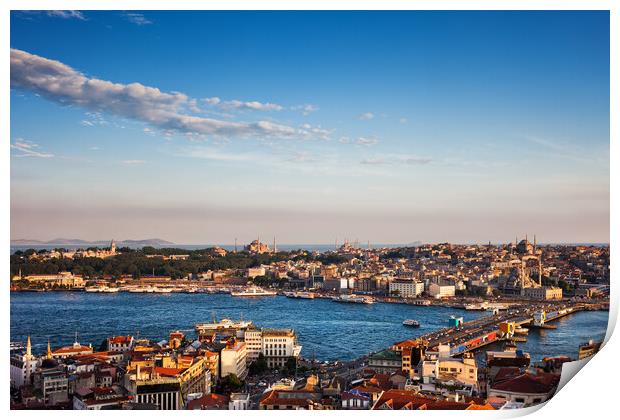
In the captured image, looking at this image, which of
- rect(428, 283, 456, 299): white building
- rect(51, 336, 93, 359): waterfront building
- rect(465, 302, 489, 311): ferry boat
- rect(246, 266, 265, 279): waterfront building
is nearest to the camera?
rect(51, 336, 93, 359): waterfront building

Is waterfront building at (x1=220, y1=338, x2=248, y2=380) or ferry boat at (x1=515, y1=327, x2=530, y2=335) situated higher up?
waterfront building at (x1=220, y1=338, x2=248, y2=380)

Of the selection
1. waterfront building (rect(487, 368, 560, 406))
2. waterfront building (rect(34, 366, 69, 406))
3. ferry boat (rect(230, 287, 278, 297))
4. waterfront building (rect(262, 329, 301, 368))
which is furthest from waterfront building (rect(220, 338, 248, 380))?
ferry boat (rect(230, 287, 278, 297))

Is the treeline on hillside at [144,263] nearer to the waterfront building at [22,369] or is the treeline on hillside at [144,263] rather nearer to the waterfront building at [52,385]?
the waterfront building at [22,369]

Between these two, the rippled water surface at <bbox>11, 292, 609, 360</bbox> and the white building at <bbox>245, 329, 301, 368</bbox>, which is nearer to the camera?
the white building at <bbox>245, 329, 301, 368</bbox>

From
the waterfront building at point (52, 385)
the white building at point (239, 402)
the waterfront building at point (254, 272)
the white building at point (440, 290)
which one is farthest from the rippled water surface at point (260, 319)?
the white building at point (239, 402)

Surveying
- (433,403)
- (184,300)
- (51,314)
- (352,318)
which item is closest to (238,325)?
(352,318)

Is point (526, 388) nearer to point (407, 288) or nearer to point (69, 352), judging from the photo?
point (69, 352)

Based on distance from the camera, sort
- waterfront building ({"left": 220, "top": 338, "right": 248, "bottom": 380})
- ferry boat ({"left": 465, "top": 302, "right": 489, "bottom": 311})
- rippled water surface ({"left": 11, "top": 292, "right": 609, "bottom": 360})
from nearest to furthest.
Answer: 1. waterfront building ({"left": 220, "top": 338, "right": 248, "bottom": 380})
2. rippled water surface ({"left": 11, "top": 292, "right": 609, "bottom": 360})
3. ferry boat ({"left": 465, "top": 302, "right": 489, "bottom": 311})

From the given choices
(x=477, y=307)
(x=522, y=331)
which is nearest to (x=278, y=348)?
(x=522, y=331)

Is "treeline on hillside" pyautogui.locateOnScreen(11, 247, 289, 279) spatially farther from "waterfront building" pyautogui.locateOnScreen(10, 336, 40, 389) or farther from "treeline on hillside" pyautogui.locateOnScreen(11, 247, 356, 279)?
"waterfront building" pyautogui.locateOnScreen(10, 336, 40, 389)
